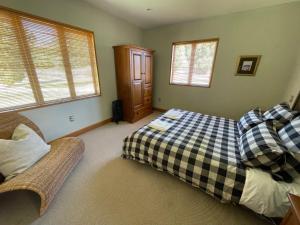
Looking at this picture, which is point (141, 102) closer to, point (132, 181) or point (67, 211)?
point (132, 181)

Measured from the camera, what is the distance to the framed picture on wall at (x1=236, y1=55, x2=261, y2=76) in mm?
2653

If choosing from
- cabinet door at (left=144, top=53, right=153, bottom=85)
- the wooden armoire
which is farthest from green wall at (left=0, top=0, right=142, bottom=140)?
cabinet door at (left=144, top=53, right=153, bottom=85)

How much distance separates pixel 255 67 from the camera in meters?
2.68

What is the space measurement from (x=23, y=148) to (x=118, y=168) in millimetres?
1119

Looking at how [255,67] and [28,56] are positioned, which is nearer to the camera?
[28,56]

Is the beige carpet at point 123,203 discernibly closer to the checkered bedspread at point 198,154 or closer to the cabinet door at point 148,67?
the checkered bedspread at point 198,154

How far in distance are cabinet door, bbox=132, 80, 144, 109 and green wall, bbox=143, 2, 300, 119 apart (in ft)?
3.37

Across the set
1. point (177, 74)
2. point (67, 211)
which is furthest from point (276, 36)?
point (67, 211)

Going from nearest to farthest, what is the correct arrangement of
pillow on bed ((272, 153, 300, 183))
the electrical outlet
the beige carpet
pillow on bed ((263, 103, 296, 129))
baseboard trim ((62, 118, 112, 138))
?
pillow on bed ((272, 153, 300, 183)), the beige carpet, pillow on bed ((263, 103, 296, 129)), the electrical outlet, baseboard trim ((62, 118, 112, 138))

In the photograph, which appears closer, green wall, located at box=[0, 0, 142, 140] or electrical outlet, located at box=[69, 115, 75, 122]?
green wall, located at box=[0, 0, 142, 140]

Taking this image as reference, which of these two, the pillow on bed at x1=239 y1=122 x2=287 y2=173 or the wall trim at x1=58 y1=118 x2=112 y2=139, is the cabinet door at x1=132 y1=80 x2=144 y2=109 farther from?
the pillow on bed at x1=239 y1=122 x2=287 y2=173

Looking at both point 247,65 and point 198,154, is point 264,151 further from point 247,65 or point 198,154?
point 247,65

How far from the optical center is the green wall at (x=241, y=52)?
7.78ft

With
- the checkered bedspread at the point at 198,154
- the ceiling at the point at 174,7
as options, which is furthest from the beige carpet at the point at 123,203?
the ceiling at the point at 174,7
